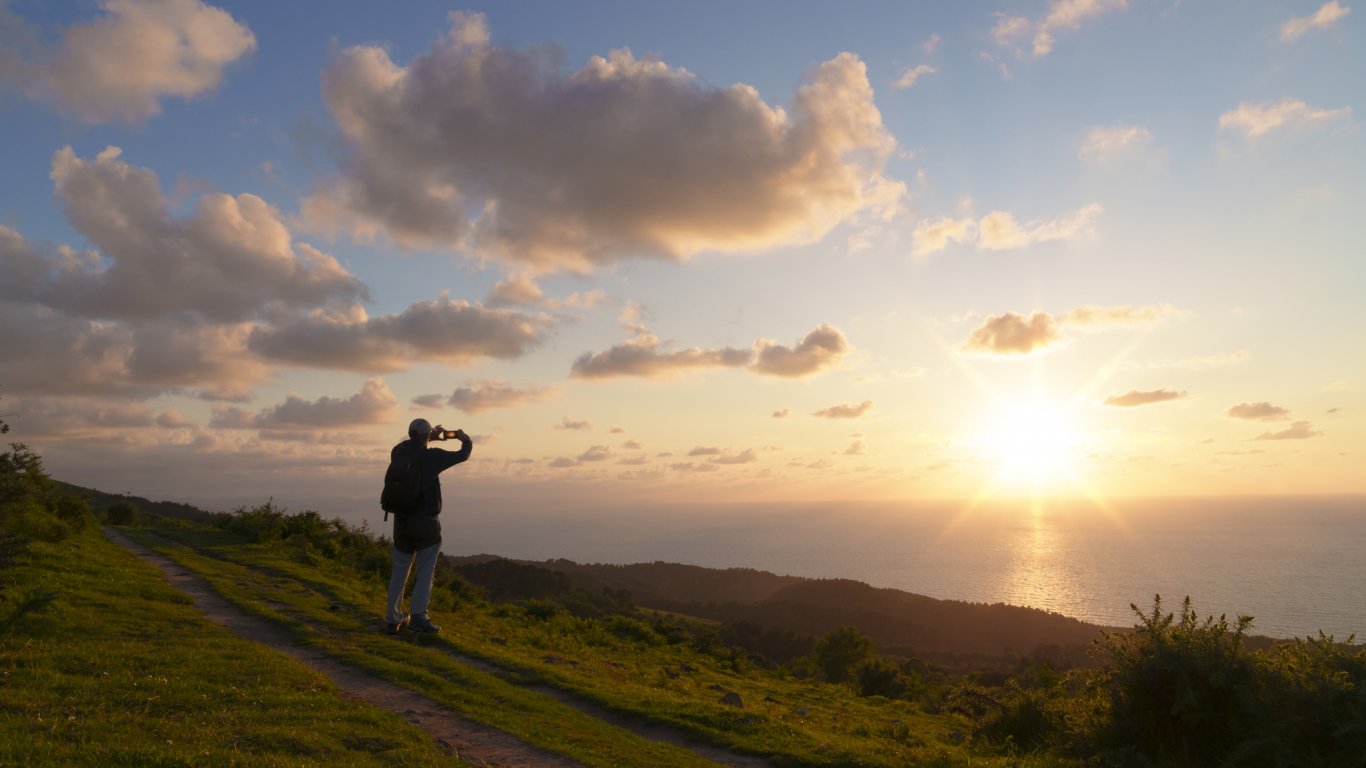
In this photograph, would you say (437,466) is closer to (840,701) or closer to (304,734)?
(304,734)

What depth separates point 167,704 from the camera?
6.79 m

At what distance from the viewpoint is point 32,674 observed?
286 inches

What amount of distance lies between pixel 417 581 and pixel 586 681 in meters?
3.40

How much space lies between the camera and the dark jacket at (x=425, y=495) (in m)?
11.3

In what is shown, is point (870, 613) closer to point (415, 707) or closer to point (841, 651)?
point (841, 651)

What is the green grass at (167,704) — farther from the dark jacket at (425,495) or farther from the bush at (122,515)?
the bush at (122,515)

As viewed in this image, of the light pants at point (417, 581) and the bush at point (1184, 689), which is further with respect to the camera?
the light pants at point (417, 581)

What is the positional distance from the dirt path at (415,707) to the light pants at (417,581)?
65.8 inches

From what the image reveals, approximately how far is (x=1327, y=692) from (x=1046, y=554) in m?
193

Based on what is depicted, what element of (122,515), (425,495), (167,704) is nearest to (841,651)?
(425,495)

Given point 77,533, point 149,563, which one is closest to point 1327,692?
point 149,563

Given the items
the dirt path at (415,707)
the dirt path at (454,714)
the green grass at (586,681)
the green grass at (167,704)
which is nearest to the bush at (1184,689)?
the green grass at (586,681)

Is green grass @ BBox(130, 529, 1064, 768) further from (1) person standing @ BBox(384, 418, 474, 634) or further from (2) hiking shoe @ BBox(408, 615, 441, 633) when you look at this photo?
(1) person standing @ BBox(384, 418, 474, 634)

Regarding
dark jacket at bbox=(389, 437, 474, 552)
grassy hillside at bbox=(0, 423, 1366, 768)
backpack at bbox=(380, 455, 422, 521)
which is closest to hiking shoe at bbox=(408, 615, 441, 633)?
grassy hillside at bbox=(0, 423, 1366, 768)
